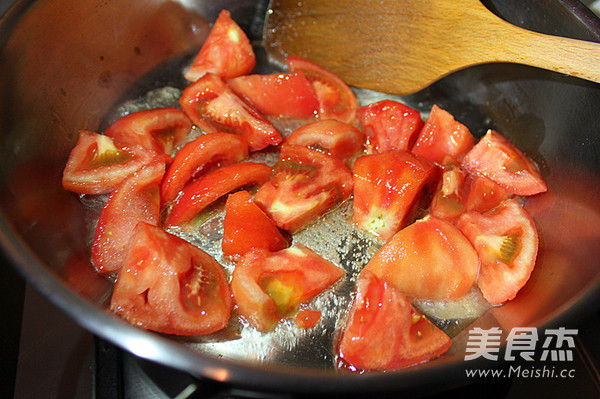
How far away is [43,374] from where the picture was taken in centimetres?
107

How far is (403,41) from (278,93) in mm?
428

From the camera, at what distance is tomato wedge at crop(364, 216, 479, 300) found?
108 cm

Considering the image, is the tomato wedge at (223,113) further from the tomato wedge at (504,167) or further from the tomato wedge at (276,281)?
the tomato wedge at (504,167)

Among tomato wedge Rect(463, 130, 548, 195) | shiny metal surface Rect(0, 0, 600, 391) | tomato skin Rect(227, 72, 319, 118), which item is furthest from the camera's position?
tomato skin Rect(227, 72, 319, 118)

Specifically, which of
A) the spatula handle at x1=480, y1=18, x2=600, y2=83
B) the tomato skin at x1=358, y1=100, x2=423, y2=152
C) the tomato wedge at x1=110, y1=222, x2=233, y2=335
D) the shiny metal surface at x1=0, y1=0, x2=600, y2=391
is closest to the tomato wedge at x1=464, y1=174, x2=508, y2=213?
the shiny metal surface at x1=0, y1=0, x2=600, y2=391

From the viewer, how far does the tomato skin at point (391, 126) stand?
1375 mm

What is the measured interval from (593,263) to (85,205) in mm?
1166

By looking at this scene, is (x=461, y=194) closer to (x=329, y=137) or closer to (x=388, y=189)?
(x=388, y=189)

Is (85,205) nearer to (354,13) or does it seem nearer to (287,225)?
(287,225)

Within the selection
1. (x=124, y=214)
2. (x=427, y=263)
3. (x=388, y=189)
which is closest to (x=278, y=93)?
(x=388, y=189)

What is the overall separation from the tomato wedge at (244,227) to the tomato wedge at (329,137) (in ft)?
0.95

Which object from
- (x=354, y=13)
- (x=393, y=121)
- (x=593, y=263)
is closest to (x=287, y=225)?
(x=393, y=121)

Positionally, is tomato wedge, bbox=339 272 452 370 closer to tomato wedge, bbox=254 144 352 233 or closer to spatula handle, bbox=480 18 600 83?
tomato wedge, bbox=254 144 352 233

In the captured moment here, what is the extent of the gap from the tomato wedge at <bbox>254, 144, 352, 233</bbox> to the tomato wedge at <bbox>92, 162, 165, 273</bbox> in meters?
0.25
